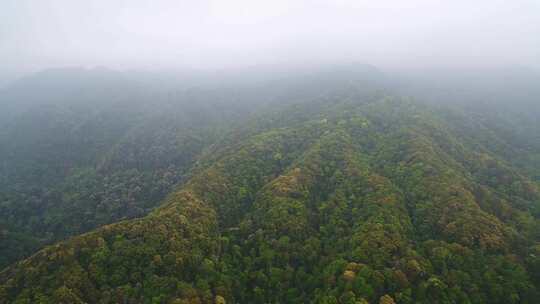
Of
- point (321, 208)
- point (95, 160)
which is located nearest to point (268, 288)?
point (321, 208)

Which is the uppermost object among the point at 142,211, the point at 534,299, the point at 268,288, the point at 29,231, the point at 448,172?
the point at 448,172

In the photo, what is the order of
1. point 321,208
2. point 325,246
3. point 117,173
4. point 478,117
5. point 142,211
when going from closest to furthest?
point 325,246
point 321,208
point 142,211
point 117,173
point 478,117

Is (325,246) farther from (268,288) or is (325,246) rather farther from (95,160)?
(95,160)

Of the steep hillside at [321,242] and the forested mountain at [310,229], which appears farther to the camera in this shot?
the forested mountain at [310,229]

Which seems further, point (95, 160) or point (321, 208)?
point (95, 160)

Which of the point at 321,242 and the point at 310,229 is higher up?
the point at 310,229

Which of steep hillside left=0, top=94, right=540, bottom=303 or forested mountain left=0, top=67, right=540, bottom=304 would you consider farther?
forested mountain left=0, top=67, right=540, bottom=304

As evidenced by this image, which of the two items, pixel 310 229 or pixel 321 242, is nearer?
pixel 321 242

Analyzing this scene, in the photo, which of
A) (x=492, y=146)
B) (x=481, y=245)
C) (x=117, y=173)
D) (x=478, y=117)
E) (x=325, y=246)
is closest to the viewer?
(x=481, y=245)
